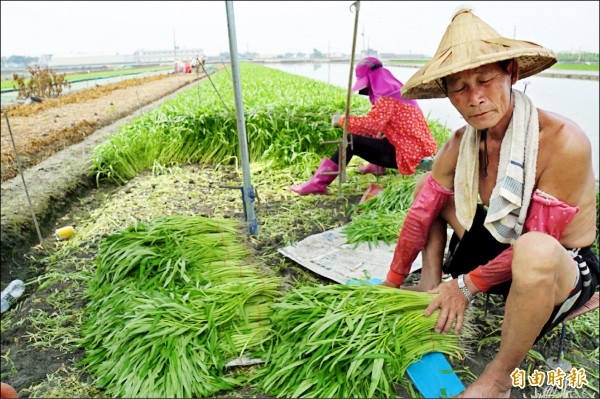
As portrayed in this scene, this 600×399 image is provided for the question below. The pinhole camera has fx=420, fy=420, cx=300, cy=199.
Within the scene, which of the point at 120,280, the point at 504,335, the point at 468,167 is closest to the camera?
the point at 504,335

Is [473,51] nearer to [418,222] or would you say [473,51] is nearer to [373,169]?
[418,222]

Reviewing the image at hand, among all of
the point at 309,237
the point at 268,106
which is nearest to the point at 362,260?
the point at 309,237

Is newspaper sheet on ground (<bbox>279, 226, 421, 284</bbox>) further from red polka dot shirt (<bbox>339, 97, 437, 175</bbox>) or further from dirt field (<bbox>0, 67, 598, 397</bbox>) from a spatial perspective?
red polka dot shirt (<bbox>339, 97, 437, 175</bbox>)

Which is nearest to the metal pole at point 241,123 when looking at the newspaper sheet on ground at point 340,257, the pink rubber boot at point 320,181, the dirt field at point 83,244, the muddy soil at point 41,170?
the dirt field at point 83,244

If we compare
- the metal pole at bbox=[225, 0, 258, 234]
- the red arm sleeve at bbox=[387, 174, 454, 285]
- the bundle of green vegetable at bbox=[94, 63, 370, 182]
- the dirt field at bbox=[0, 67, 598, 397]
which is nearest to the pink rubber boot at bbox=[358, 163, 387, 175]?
the dirt field at bbox=[0, 67, 598, 397]

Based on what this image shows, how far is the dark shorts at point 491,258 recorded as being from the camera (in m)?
1.40

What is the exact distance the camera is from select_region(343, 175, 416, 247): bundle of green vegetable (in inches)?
102

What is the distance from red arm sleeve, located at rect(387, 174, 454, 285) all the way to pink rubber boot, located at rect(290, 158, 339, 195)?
1.51m

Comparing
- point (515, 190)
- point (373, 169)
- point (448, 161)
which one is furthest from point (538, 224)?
point (373, 169)

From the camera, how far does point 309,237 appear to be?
2666 millimetres

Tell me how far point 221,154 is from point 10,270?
2202 mm

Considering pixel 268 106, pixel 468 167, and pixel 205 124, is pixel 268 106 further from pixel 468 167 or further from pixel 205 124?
pixel 468 167

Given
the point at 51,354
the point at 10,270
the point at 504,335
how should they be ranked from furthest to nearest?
the point at 10,270, the point at 51,354, the point at 504,335

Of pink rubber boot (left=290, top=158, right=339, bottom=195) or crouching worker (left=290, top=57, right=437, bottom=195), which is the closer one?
crouching worker (left=290, top=57, right=437, bottom=195)
